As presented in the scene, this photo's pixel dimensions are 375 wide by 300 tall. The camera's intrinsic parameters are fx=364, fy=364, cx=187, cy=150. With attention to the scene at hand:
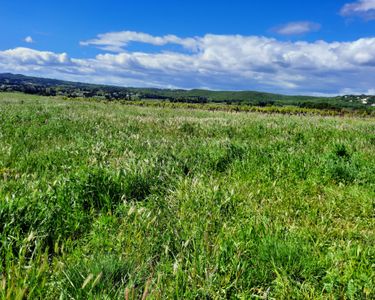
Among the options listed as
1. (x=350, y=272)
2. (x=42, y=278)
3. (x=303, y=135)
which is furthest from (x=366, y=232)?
(x=303, y=135)

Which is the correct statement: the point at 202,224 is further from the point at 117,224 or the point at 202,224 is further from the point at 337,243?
the point at 337,243

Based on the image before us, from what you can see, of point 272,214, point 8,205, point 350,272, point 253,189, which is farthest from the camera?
point 253,189

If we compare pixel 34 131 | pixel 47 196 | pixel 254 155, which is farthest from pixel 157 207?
pixel 34 131

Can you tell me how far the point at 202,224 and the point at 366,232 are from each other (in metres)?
2.16

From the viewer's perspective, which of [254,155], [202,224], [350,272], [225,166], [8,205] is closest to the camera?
[350,272]

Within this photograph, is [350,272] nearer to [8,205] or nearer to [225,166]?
[8,205]

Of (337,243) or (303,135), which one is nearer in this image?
(337,243)

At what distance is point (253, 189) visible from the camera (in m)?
6.09

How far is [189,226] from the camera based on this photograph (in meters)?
4.35

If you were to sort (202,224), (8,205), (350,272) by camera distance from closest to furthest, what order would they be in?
1. (350,272)
2. (8,205)
3. (202,224)

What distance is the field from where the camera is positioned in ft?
10.1

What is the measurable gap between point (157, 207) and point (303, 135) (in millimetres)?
8224

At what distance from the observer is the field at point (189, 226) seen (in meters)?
3.06

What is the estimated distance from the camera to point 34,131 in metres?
11.7
